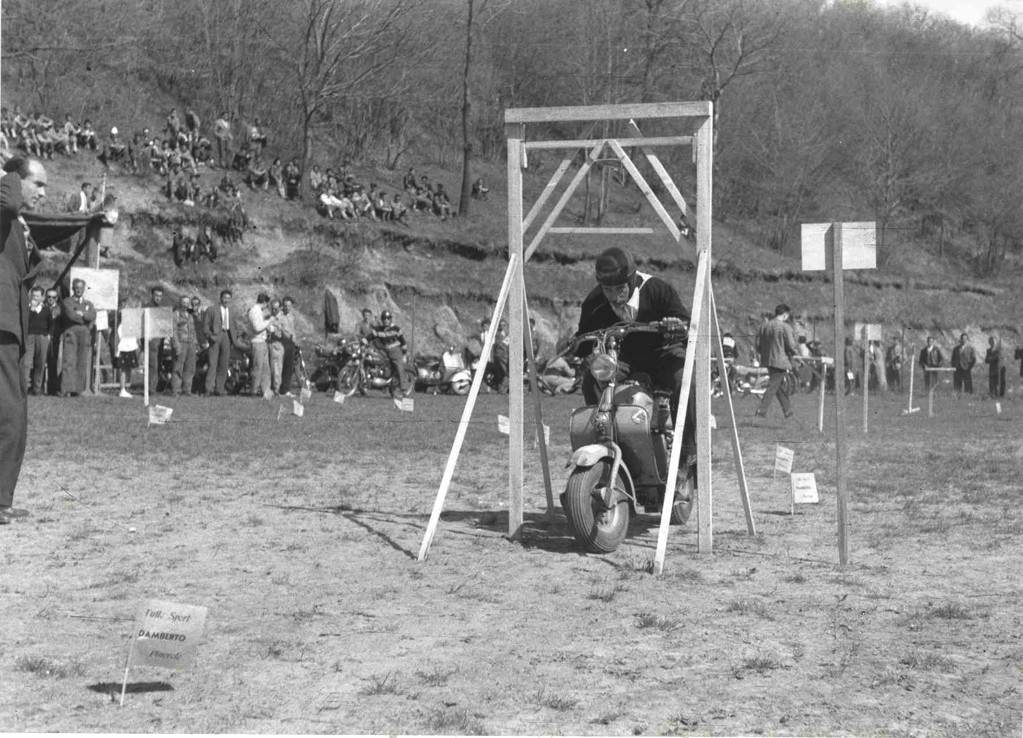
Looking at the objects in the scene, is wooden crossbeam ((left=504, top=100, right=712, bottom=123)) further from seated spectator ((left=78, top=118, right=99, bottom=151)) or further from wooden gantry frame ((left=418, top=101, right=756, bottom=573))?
seated spectator ((left=78, top=118, right=99, bottom=151))

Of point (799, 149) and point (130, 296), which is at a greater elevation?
point (799, 149)

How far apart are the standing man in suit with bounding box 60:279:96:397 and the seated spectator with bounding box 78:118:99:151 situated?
1906 cm

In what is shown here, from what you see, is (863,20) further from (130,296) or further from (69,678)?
(69,678)

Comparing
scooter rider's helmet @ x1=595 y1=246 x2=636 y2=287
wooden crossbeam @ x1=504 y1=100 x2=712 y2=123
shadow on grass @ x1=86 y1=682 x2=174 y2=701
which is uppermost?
wooden crossbeam @ x1=504 y1=100 x2=712 y2=123

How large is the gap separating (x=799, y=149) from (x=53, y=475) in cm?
6101

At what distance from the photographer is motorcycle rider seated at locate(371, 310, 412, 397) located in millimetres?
28188

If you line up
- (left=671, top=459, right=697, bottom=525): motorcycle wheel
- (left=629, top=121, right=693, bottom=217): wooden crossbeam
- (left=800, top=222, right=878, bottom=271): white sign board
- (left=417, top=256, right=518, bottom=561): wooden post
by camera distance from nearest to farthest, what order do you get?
(left=800, top=222, right=878, bottom=271): white sign board
(left=417, top=256, right=518, bottom=561): wooden post
(left=629, top=121, right=693, bottom=217): wooden crossbeam
(left=671, top=459, right=697, bottom=525): motorcycle wheel

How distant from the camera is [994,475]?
13102mm

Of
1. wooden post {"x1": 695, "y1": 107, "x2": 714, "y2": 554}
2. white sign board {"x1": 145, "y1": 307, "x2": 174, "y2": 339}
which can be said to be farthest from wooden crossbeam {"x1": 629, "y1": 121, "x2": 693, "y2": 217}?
white sign board {"x1": 145, "y1": 307, "x2": 174, "y2": 339}

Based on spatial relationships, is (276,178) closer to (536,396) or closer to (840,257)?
(536,396)

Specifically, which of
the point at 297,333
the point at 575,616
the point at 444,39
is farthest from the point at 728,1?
the point at 575,616

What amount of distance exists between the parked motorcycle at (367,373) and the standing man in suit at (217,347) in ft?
9.31

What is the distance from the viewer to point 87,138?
4031 cm

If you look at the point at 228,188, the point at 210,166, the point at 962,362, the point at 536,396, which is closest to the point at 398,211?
the point at 210,166
